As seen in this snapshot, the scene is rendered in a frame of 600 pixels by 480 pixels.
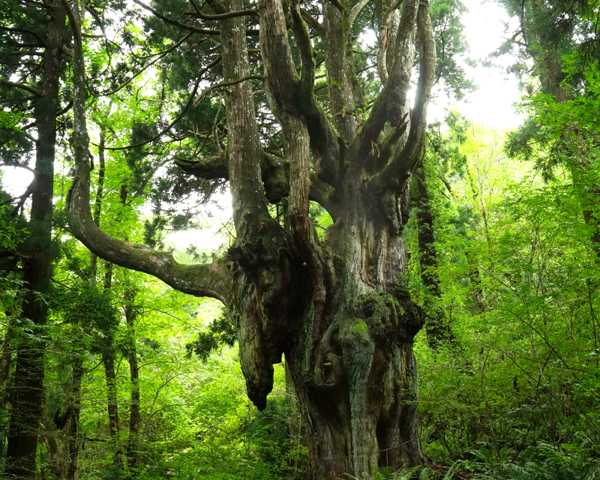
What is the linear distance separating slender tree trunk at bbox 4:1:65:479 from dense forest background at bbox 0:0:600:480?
39mm

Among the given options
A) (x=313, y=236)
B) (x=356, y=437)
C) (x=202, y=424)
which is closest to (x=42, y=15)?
(x=313, y=236)

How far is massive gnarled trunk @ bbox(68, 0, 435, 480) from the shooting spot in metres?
4.68

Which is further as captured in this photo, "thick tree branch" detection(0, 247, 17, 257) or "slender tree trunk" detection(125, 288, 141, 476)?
"slender tree trunk" detection(125, 288, 141, 476)

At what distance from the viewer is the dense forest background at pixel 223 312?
16.4 ft

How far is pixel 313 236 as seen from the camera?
199 inches

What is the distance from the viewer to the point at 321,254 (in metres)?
5.11

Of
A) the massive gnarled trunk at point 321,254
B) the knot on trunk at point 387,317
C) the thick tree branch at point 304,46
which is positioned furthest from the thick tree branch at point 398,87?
the knot on trunk at point 387,317

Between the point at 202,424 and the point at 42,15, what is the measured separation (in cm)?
960

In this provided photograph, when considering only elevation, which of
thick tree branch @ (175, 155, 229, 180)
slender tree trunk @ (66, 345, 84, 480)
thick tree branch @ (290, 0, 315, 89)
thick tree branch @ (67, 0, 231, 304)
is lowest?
slender tree trunk @ (66, 345, 84, 480)

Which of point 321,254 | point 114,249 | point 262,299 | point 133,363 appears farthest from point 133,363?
point 321,254

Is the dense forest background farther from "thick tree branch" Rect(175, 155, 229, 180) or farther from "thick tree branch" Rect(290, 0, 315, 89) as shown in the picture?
A: "thick tree branch" Rect(290, 0, 315, 89)

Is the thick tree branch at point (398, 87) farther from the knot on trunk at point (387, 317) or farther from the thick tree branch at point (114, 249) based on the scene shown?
the thick tree branch at point (114, 249)

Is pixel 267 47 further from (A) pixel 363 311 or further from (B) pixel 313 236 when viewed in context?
(A) pixel 363 311

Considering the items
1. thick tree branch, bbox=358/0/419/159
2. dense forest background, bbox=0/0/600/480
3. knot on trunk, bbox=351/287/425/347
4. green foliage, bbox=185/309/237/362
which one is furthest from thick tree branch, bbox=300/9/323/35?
green foliage, bbox=185/309/237/362
